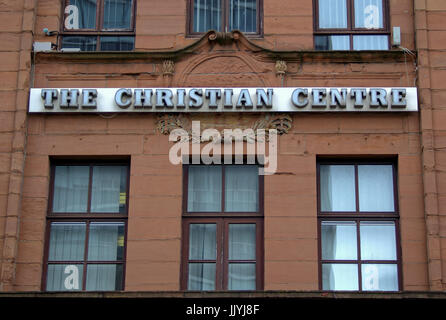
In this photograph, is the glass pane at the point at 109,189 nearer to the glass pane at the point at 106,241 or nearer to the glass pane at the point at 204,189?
the glass pane at the point at 106,241

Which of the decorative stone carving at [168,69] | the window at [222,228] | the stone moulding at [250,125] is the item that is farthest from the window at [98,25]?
the window at [222,228]

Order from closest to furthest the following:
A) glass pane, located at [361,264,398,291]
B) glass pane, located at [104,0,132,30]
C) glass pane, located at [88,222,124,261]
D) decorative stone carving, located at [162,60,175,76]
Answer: glass pane, located at [361,264,398,291] → glass pane, located at [88,222,124,261] → decorative stone carving, located at [162,60,175,76] → glass pane, located at [104,0,132,30]

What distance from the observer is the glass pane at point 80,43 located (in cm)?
1856

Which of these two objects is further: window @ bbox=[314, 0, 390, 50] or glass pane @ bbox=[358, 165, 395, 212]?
window @ bbox=[314, 0, 390, 50]

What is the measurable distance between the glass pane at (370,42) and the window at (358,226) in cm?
241

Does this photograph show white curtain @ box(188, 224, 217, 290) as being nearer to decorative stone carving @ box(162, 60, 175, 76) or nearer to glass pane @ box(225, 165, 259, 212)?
glass pane @ box(225, 165, 259, 212)

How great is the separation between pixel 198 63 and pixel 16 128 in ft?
12.0

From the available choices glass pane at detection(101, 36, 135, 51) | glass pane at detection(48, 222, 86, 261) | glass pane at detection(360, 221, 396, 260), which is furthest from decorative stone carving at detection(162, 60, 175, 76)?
glass pane at detection(360, 221, 396, 260)

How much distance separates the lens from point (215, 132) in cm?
1747

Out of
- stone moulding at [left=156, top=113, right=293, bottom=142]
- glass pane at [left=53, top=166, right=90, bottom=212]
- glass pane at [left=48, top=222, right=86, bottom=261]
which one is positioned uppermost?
stone moulding at [left=156, top=113, right=293, bottom=142]

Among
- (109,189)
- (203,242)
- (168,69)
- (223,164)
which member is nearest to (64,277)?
(109,189)

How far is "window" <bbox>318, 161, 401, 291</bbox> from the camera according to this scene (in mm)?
16812

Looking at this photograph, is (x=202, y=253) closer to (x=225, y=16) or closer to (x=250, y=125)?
(x=250, y=125)
